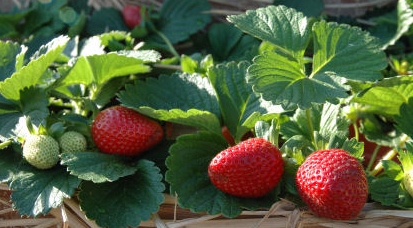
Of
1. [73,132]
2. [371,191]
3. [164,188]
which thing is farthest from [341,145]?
[73,132]

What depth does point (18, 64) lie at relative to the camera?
2.78ft

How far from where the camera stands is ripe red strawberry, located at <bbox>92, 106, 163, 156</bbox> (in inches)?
31.9

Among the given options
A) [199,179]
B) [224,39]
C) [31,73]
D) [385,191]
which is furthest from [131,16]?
[385,191]

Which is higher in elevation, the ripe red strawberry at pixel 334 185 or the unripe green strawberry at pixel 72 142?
the ripe red strawberry at pixel 334 185

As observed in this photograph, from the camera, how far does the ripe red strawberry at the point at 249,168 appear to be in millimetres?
707

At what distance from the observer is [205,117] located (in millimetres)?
784

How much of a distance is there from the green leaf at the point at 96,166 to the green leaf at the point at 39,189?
23mm

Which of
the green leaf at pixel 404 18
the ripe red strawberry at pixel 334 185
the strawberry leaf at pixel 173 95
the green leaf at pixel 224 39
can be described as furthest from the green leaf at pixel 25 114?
the green leaf at pixel 404 18

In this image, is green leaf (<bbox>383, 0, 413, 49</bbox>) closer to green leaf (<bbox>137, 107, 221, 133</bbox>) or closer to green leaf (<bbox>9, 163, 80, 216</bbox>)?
green leaf (<bbox>137, 107, 221, 133</bbox>)

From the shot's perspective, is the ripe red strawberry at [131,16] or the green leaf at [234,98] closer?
the green leaf at [234,98]

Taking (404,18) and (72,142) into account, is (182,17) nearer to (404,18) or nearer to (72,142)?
(404,18)

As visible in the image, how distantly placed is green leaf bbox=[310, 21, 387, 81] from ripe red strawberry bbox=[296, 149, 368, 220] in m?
0.12

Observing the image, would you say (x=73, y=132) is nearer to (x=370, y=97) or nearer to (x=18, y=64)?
(x=18, y=64)

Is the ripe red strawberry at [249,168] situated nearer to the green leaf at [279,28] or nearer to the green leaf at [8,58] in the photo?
the green leaf at [279,28]
